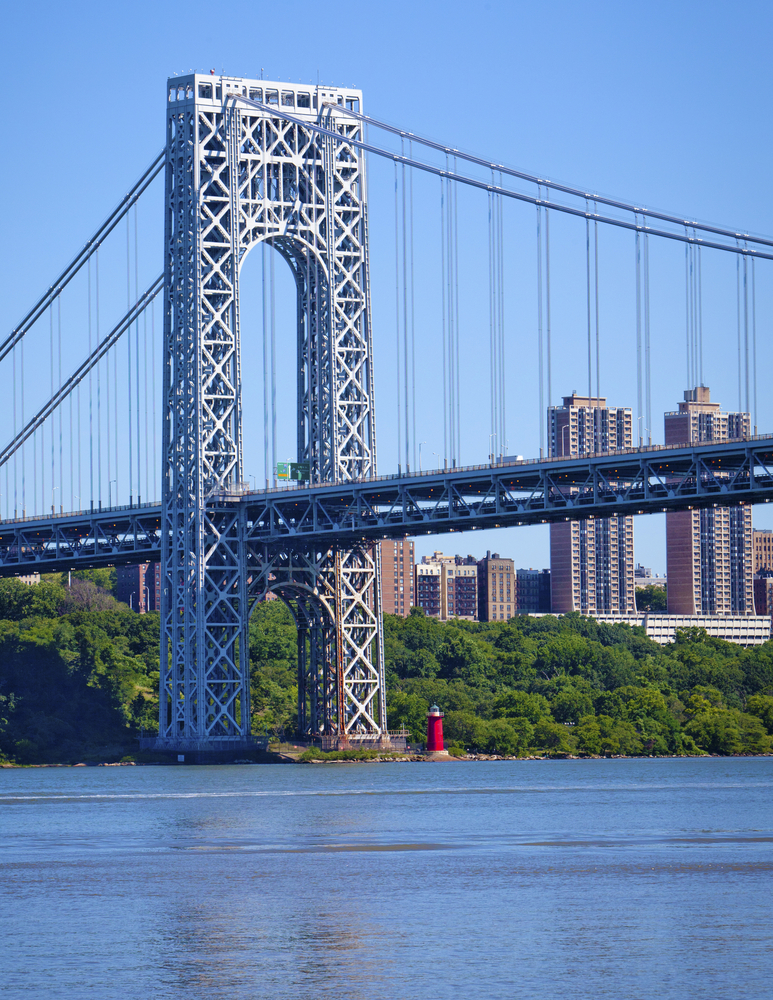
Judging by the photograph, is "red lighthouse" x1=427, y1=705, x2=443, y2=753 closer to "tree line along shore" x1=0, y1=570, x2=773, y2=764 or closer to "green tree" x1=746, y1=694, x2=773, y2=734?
"tree line along shore" x1=0, y1=570, x2=773, y2=764

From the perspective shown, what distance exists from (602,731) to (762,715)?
11.1 meters

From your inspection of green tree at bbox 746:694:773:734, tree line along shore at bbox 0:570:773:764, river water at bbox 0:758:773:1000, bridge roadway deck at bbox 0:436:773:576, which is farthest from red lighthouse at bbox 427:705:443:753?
river water at bbox 0:758:773:1000

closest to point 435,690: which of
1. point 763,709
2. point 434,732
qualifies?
point 434,732

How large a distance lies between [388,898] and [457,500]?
4727 cm

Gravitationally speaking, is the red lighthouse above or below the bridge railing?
below

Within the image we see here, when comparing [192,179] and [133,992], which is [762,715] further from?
[133,992]

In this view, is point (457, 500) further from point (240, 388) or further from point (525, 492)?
point (240, 388)

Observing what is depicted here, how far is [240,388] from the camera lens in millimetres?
85062

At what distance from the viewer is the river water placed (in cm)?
2586

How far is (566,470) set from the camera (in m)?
75.0

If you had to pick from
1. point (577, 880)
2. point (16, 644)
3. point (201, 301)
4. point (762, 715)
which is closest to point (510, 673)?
point (762, 715)

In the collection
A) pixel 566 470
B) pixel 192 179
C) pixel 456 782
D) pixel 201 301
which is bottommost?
pixel 456 782

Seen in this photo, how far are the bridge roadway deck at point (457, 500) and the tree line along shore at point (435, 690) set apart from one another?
904cm

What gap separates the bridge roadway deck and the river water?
14.7 m
